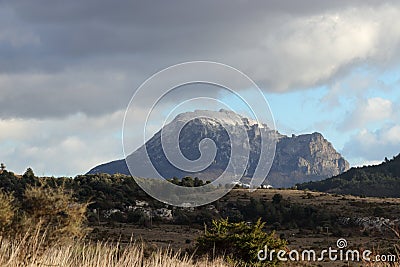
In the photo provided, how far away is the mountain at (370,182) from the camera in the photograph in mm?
101375

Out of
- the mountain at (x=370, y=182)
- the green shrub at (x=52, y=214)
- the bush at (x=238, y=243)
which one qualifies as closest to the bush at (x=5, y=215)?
the green shrub at (x=52, y=214)

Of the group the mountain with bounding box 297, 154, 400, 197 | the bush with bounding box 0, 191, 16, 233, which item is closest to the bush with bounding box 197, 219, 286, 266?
the bush with bounding box 0, 191, 16, 233

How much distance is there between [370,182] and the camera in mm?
106125

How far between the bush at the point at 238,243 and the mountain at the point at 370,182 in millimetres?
74490

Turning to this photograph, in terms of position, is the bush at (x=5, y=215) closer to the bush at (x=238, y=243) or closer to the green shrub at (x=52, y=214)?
the green shrub at (x=52, y=214)

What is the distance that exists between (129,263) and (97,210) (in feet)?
166

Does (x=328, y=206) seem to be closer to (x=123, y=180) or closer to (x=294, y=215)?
(x=294, y=215)

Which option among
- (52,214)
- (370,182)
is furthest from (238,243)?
(370,182)

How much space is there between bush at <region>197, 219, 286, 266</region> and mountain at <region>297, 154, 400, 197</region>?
244ft

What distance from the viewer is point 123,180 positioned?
7588cm

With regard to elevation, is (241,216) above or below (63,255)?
above

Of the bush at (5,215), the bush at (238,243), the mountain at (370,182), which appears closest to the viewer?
the bush at (5,215)

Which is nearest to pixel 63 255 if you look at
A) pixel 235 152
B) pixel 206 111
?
pixel 206 111

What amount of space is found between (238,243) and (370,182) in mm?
82984
